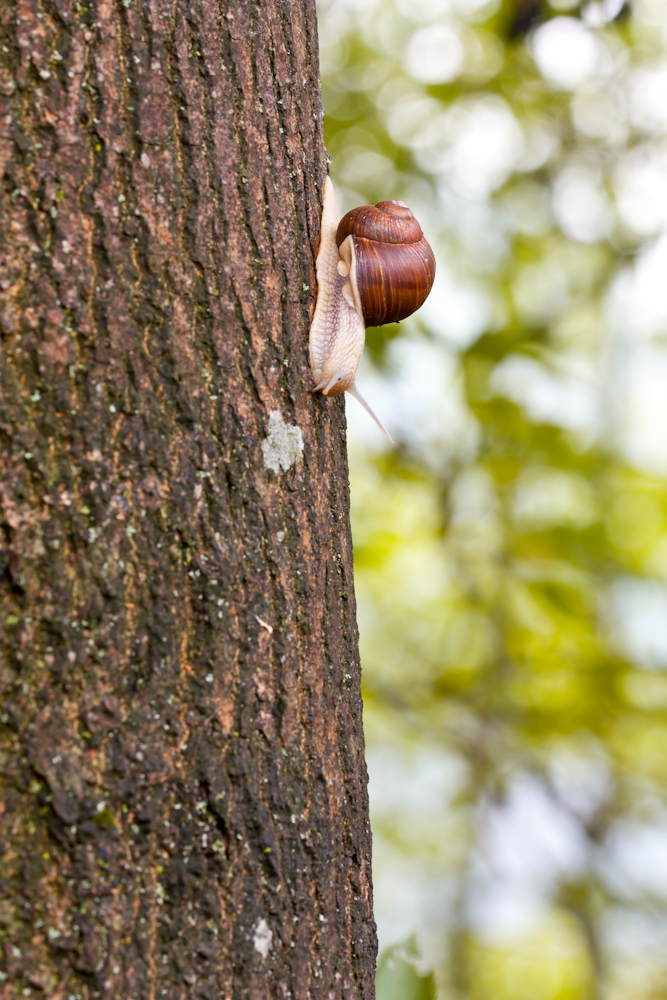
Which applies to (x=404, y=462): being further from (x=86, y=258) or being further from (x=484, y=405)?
(x=86, y=258)

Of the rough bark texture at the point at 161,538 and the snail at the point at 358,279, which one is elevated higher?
the snail at the point at 358,279

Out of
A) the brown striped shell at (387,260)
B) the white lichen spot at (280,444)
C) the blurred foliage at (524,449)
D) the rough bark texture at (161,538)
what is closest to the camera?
the rough bark texture at (161,538)

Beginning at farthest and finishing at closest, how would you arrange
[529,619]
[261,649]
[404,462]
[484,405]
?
[529,619] < [404,462] < [484,405] < [261,649]

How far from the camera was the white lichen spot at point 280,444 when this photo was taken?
33.8 inches

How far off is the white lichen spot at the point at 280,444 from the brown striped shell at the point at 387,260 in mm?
296

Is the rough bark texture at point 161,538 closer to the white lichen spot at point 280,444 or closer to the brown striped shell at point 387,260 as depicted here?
the white lichen spot at point 280,444

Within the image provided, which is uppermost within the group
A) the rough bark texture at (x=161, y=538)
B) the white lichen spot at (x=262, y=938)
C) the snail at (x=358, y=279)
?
the snail at (x=358, y=279)

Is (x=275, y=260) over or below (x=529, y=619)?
below

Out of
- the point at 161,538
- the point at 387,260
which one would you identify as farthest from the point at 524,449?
the point at 161,538

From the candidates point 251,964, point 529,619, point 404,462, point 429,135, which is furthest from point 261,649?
point 429,135

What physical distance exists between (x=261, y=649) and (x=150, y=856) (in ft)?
0.79

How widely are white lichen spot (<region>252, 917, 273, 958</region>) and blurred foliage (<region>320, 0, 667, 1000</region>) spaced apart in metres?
0.35

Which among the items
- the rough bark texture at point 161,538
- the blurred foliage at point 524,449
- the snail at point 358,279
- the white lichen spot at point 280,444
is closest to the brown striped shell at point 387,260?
the snail at point 358,279

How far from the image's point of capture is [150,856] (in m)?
0.72
